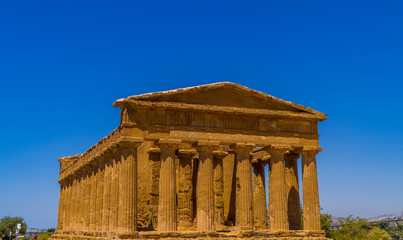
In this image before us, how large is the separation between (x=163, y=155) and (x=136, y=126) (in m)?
1.94

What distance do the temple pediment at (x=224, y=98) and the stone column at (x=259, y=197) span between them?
6.33m

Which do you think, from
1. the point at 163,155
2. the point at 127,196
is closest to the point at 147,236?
the point at 127,196

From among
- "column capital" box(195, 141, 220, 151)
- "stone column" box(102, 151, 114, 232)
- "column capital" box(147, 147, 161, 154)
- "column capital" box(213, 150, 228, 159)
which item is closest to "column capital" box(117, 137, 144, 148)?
"stone column" box(102, 151, 114, 232)

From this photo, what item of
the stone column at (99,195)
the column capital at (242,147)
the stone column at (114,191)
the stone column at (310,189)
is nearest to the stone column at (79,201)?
the stone column at (99,195)

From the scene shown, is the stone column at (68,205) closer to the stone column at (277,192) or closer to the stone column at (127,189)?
the stone column at (127,189)

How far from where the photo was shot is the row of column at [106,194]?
2214 centimetres

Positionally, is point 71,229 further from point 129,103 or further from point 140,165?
point 129,103

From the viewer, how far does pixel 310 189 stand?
25.9 metres

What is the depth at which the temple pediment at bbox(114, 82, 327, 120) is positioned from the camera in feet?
76.2

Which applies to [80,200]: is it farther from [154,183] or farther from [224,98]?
[224,98]

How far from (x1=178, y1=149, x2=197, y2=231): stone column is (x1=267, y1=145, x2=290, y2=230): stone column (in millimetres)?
4994

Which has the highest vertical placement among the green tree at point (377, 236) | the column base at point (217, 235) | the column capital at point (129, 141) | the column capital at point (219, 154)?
the column capital at point (219, 154)

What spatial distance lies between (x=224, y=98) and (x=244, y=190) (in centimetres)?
482

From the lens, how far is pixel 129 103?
2230cm
